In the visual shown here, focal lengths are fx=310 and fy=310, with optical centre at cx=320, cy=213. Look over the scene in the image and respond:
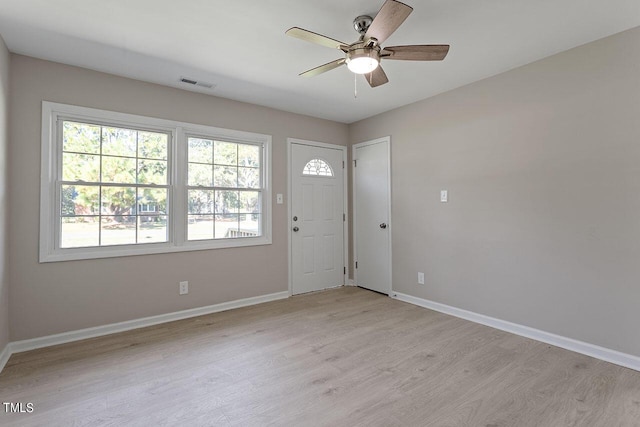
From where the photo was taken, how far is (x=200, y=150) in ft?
11.6

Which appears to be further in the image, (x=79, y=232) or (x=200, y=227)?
(x=200, y=227)

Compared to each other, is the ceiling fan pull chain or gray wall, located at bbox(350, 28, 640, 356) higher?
the ceiling fan pull chain

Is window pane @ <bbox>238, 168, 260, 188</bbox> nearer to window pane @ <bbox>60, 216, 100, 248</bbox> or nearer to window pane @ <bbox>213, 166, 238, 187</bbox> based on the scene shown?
window pane @ <bbox>213, 166, 238, 187</bbox>

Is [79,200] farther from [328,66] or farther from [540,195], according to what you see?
[540,195]

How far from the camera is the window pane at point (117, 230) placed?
2986mm

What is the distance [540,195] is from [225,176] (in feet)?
10.7

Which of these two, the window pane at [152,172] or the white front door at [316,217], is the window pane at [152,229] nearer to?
the window pane at [152,172]

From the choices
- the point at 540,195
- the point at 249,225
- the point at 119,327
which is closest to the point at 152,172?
the point at 249,225

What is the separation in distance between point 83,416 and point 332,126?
4.07m

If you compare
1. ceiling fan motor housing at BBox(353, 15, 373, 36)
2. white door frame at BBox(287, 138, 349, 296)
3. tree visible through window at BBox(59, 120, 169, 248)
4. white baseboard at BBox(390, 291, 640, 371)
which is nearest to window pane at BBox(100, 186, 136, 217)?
tree visible through window at BBox(59, 120, 169, 248)

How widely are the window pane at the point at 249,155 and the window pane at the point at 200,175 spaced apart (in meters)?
0.41

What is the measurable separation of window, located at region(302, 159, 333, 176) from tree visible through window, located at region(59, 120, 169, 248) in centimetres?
181

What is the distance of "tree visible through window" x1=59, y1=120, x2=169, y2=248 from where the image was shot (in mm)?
2846

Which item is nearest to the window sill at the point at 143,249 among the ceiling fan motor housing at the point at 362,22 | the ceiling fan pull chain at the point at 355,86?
the ceiling fan pull chain at the point at 355,86
